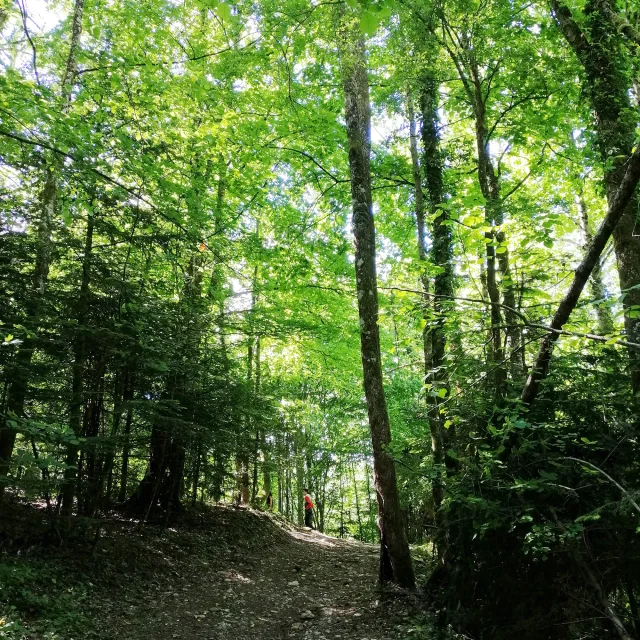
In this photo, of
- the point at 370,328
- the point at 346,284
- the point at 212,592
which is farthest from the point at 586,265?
the point at 346,284

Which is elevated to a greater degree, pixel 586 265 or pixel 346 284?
pixel 346 284

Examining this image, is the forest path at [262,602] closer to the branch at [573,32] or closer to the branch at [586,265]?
the branch at [586,265]

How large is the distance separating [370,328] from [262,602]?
467 cm

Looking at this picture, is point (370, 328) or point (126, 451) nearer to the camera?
point (370, 328)

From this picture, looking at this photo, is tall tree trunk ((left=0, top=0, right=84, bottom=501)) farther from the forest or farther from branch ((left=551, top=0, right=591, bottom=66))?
branch ((left=551, top=0, right=591, bottom=66))

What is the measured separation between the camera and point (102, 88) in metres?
6.61

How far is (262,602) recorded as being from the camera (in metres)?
7.07

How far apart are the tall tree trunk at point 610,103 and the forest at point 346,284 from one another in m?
0.03

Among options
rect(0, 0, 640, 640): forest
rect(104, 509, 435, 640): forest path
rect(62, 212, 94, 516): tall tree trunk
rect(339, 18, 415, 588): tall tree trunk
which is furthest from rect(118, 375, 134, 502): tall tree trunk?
rect(339, 18, 415, 588): tall tree trunk

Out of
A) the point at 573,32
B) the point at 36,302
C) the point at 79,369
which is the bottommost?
the point at 79,369

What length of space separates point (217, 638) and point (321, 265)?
8314 millimetres

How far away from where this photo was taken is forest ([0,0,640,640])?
3.95 meters

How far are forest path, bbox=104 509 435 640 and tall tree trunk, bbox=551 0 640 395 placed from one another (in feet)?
15.8

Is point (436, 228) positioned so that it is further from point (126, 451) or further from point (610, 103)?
point (126, 451)
